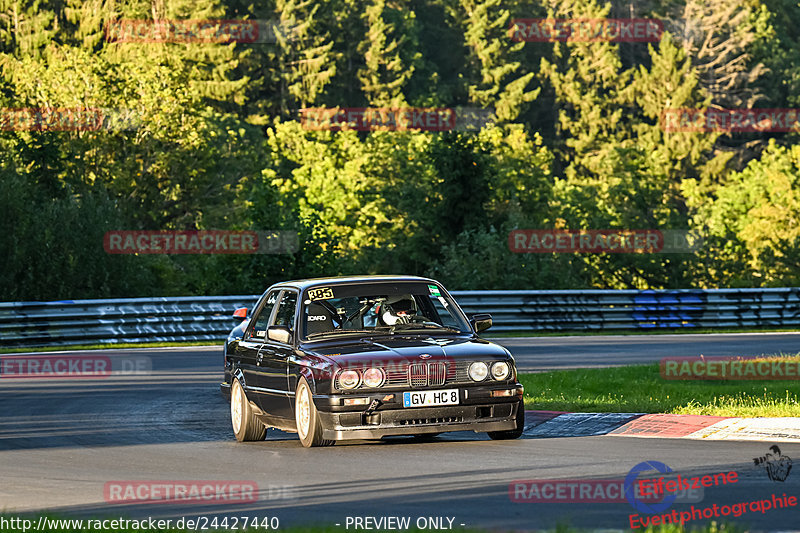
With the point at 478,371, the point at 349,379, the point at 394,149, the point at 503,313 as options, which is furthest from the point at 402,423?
the point at 394,149

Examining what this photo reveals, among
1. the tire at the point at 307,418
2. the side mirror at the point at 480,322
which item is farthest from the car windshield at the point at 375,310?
the tire at the point at 307,418

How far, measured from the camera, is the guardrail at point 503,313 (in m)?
29.6

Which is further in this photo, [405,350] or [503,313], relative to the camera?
[503,313]

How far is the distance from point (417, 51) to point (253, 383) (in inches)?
3805

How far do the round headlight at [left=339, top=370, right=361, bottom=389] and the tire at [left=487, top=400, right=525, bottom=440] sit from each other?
153 centimetres

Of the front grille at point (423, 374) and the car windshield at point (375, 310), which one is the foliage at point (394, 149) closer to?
the car windshield at point (375, 310)

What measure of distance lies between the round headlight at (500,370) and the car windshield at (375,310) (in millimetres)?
948

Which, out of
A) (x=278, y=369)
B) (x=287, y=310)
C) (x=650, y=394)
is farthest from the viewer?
(x=650, y=394)

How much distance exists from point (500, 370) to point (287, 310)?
2.54 meters

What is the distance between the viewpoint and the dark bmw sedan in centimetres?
1231

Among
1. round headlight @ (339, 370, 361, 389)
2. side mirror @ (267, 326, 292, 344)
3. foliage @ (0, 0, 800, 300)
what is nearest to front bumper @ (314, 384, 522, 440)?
round headlight @ (339, 370, 361, 389)

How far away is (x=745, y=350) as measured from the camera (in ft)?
81.7

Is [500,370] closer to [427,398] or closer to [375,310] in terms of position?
[427,398]

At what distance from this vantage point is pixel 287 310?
14.1 m
